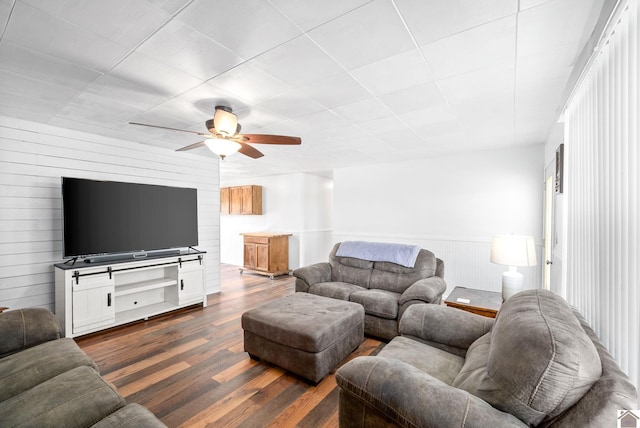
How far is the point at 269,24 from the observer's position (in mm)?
1487

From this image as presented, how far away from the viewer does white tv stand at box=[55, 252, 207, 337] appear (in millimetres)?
2977

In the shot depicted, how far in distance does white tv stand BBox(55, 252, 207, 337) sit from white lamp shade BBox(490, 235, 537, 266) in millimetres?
3872

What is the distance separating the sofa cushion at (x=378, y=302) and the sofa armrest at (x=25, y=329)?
2.62m

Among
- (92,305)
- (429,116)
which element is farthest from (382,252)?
(92,305)

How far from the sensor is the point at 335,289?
3.32 metres

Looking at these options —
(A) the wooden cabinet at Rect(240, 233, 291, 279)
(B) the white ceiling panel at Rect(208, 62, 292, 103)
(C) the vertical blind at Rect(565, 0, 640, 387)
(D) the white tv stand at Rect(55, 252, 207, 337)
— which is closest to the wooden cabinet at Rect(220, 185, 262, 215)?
(A) the wooden cabinet at Rect(240, 233, 291, 279)

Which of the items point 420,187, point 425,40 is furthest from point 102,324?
point 420,187

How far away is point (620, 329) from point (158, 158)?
16.4 feet

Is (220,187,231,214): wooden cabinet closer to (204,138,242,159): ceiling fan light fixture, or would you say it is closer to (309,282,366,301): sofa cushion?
(309,282,366,301): sofa cushion

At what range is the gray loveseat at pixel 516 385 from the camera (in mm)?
871

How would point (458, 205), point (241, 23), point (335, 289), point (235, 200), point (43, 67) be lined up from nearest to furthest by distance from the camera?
1. point (241, 23)
2. point (43, 67)
3. point (335, 289)
4. point (458, 205)
5. point (235, 200)

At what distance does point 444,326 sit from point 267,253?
181 inches

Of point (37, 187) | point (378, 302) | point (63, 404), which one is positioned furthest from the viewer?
point (37, 187)

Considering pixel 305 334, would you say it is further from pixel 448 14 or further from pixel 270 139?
pixel 448 14
